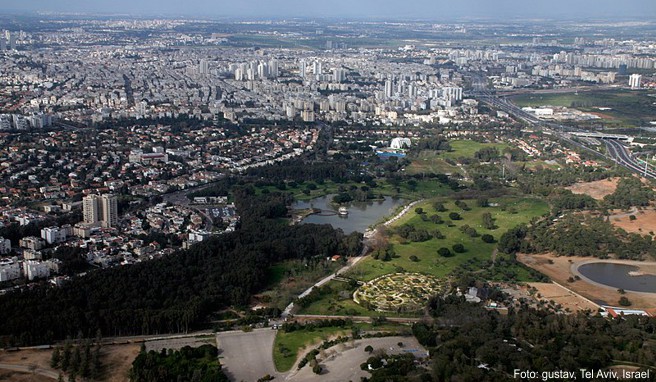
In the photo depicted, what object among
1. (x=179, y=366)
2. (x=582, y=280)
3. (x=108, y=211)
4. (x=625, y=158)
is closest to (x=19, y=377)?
(x=179, y=366)

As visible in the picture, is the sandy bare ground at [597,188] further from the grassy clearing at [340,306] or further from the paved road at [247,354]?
the paved road at [247,354]

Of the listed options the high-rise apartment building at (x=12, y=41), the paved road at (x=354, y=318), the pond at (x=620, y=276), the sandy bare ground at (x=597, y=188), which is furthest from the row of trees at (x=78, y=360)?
the high-rise apartment building at (x=12, y=41)

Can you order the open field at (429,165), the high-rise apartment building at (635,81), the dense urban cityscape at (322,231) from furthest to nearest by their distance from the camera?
1. the high-rise apartment building at (635,81)
2. the open field at (429,165)
3. the dense urban cityscape at (322,231)

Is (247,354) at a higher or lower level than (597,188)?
lower

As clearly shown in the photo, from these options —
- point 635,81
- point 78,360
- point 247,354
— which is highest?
point 635,81

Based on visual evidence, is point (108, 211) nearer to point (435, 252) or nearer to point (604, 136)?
point (435, 252)

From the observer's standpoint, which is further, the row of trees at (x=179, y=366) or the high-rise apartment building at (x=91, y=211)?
the high-rise apartment building at (x=91, y=211)
